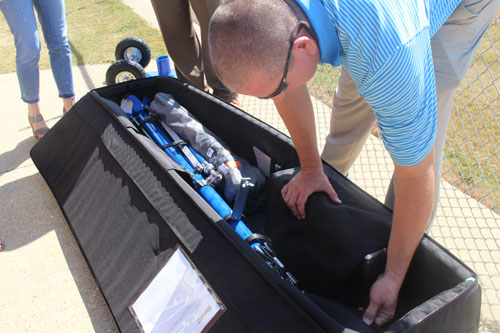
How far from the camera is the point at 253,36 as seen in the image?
36.5 inches

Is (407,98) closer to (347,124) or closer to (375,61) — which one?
(375,61)

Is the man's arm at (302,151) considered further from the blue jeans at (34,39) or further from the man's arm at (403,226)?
the blue jeans at (34,39)

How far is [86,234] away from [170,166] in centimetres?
53

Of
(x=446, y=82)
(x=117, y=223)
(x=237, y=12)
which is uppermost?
(x=237, y=12)

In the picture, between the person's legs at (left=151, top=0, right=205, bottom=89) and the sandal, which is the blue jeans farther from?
the person's legs at (left=151, top=0, right=205, bottom=89)

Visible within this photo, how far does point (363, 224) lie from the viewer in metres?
1.32

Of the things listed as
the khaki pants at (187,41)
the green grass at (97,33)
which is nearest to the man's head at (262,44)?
the khaki pants at (187,41)

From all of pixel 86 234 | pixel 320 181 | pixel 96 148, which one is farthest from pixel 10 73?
pixel 320 181

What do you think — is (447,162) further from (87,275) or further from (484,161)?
(87,275)

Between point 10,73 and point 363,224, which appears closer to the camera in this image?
point 363,224

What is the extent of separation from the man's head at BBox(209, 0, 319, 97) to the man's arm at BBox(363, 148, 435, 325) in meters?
0.38

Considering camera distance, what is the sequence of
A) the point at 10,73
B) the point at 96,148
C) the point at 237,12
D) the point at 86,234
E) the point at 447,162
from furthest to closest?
the point at 10,73 → the point at 447,162 → the point at 96,148 → the point at 86,234 → the point at 237,12

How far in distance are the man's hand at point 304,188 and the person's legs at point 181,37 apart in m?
1.81

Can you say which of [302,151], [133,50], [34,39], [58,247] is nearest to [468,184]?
[302,151]
